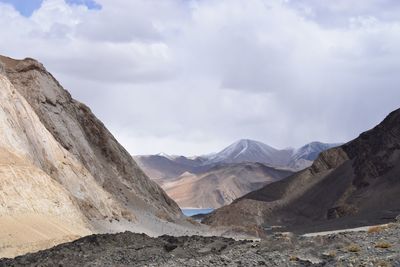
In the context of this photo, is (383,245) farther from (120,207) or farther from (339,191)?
(339,191)

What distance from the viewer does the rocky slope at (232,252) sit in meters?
19.6

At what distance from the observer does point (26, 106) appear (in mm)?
49219

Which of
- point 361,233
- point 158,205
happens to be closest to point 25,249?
point 361,233

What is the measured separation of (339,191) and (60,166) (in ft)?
220

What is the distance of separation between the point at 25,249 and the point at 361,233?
682 inches

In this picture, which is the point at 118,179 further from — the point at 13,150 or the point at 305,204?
the point at 305,204

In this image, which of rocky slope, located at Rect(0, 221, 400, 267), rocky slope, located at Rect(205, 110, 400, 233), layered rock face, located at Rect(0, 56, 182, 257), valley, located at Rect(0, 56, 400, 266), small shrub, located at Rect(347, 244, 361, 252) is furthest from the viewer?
rocky slope, located at Rect(205, 110, 400, 233)

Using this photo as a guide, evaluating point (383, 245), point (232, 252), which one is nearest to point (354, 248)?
point (383, 245)

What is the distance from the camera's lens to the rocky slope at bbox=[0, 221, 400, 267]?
772 inches

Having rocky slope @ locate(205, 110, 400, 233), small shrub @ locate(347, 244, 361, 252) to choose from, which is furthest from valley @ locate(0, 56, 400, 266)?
rocky slope @ locate(205, 110, 400, 233)

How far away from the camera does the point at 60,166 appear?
50.8m

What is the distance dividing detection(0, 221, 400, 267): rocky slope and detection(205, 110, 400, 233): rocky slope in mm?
56534

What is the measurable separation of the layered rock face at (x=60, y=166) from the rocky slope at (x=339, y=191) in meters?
26.8

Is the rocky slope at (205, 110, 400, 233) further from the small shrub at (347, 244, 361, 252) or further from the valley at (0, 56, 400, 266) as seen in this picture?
the small shrub at (347, 244, 361, 252)
